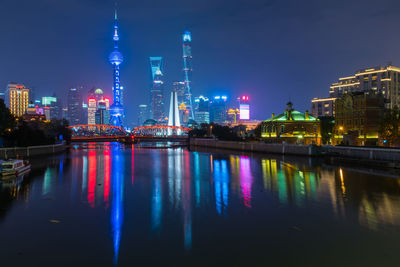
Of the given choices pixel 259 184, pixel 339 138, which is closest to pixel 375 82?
pixel 339 138

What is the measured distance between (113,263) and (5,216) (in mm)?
8677

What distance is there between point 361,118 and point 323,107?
93.7 m

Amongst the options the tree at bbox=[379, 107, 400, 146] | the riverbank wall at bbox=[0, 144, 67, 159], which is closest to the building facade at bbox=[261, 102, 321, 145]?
the tree at bbox=[379, 107, 400, 146]

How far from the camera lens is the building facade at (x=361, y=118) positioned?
197 ft

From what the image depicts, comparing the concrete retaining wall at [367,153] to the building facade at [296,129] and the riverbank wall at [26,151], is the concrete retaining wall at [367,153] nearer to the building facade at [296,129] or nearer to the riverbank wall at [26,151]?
the building facade at [296,129]

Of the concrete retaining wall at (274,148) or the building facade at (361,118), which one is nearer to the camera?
the concrete retaining wall at (274,148)

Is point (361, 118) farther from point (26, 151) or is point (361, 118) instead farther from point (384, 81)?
point (384, 81)

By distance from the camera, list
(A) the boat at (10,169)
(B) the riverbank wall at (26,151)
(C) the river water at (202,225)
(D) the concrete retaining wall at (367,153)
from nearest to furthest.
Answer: (C) the river water at (202,225) → (A) the boat at (10,169) → (D) the concrete retaining wall at (367,153) → (B) the riverbank wall at (26,151)

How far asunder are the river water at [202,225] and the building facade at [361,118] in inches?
1537

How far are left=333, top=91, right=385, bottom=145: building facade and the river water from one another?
1537 inches

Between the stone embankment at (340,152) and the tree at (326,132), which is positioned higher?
the tree at (326,132)

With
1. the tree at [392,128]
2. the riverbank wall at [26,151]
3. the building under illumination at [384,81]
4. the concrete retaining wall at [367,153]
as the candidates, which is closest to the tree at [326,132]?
the tree at [392,128]

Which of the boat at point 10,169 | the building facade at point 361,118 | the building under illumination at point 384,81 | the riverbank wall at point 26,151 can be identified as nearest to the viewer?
the boat at point 10,169

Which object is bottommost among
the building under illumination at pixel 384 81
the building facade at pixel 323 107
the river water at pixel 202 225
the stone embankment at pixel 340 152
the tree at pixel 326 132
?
the river water at pixel 202 225
